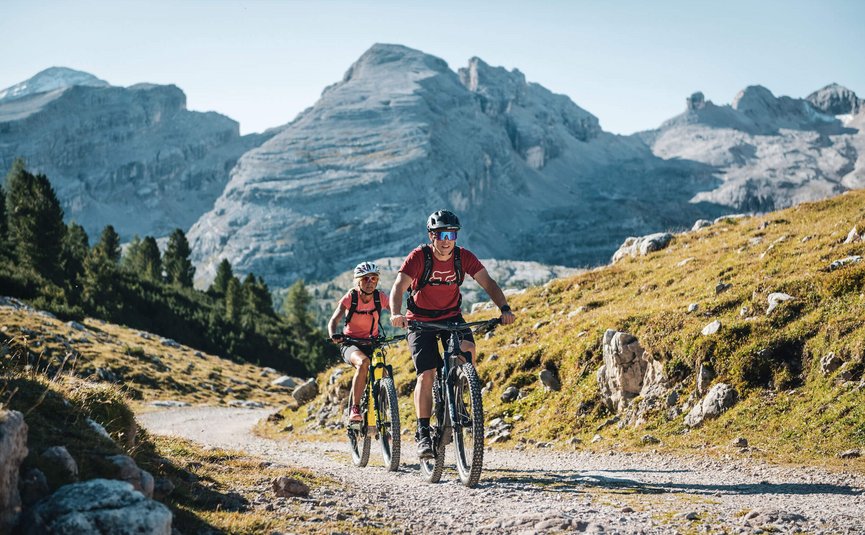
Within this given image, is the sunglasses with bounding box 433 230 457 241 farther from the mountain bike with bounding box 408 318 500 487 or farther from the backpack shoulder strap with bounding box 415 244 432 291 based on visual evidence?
the mountain bike with bounding box 408 318 500 487

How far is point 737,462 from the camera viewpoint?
1205cm

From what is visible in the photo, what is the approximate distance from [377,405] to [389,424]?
1.98 feet

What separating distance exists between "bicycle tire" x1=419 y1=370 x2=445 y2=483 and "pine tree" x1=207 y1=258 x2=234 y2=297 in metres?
114

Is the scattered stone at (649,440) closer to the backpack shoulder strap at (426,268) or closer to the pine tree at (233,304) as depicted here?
the backpack shoulder strap at (426,268)

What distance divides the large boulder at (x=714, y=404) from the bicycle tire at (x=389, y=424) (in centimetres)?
649

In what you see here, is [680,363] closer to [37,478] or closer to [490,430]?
[490,430]

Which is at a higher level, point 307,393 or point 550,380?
point 550,380

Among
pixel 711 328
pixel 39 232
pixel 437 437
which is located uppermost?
pixel 39 232

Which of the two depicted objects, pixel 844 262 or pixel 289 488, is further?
pixel 844 262

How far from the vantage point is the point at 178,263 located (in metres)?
121

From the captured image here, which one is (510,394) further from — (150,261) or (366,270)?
(150,261)

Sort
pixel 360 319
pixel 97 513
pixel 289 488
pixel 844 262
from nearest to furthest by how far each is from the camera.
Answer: pixel 97 513 < pixel 289 488 < pixel 360 319 < pixel 844 262

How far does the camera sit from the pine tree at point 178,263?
119500mm

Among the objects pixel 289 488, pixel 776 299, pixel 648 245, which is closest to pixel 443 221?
pixel 289 488
